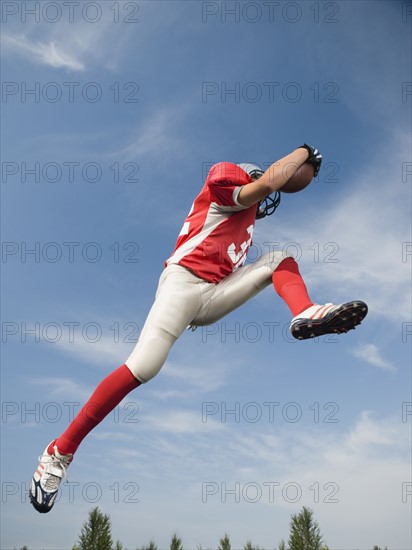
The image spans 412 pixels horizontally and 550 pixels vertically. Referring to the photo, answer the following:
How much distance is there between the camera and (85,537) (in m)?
17.1

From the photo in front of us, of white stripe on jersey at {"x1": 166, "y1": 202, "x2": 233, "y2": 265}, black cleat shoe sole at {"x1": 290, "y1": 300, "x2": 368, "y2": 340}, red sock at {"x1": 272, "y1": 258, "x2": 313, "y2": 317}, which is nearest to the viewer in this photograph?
black cleat shoe sole at {"x1": 290, "y1": 300, "x2": 368, "y2": 340}

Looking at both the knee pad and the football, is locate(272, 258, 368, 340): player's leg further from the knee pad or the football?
the knee pad

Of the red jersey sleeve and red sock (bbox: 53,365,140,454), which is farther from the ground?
the red jersey sleeve

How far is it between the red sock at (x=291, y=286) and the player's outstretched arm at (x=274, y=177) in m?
0.48

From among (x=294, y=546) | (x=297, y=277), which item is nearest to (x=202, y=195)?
(x=297, y=277)

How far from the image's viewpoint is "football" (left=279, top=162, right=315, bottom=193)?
386 centimetres

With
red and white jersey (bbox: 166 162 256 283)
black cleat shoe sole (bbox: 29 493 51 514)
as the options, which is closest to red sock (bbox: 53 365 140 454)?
black cleat shoe sole (bbox: 29 493 51 514)

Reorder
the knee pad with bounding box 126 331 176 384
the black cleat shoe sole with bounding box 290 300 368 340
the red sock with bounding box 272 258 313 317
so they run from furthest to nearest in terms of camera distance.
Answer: the knee pad with bounding box 126 331 176 384 → the red sock with bounding box 272 258 313 317 → the black cleat shoe sole with bounding box 290 300 368 340

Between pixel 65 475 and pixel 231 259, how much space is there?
179 cm

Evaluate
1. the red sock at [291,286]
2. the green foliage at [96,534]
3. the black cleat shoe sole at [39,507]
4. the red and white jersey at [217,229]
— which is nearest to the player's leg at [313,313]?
the red sock at [291,286]

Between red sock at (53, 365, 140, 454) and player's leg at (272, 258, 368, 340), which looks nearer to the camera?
player's leg at (272, 258, 368, 340)

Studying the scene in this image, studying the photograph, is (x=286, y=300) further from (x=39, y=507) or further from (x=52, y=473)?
(x=39, y=507)

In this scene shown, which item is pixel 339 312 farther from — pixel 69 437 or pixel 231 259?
pixel 69 437

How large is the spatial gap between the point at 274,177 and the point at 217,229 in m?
0.57
